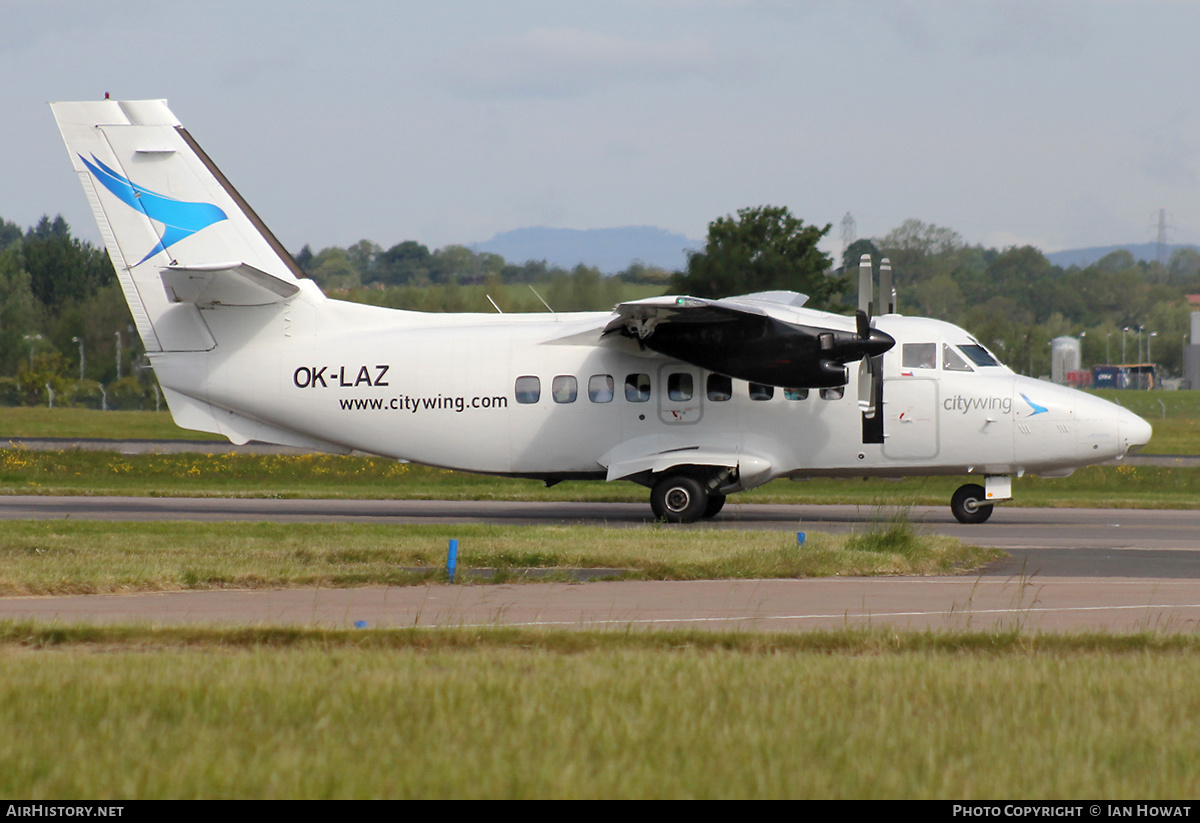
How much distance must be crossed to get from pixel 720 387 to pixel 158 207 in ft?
38.5

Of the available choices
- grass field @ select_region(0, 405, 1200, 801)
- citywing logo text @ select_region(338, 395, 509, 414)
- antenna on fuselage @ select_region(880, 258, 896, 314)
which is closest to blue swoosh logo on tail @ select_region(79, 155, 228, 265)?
citywing logo text @ select_region(338, 395, 509, 414)

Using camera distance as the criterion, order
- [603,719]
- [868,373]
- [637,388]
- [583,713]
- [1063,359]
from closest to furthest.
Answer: [603,719]
[583,713]
[868,373]
[637,388]
[1063,359]

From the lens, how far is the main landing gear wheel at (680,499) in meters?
22.9

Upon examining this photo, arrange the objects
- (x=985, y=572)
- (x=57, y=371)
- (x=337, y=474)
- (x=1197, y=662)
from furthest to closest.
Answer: (x=57, y=371) < (x=337, y=474) < (x=985, y=572) < (x=1197, y=662)

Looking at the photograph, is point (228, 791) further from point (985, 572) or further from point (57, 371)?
point (57, 371)

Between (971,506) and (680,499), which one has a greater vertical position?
(680,499)

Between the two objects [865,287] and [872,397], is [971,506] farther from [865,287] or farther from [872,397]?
[865,287]

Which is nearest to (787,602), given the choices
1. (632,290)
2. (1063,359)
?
(632,290)

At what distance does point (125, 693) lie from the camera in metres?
7.24

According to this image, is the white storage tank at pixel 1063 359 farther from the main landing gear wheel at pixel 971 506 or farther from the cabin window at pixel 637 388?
the cabin window at pixel 637 388

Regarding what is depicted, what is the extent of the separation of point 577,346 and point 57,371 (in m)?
66.7

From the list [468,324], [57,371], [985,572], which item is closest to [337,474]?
[468,324]

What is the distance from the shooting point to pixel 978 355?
2317 cm

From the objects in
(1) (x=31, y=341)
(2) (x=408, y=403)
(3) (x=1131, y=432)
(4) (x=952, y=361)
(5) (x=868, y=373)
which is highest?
(1) (x=31, y=341)
